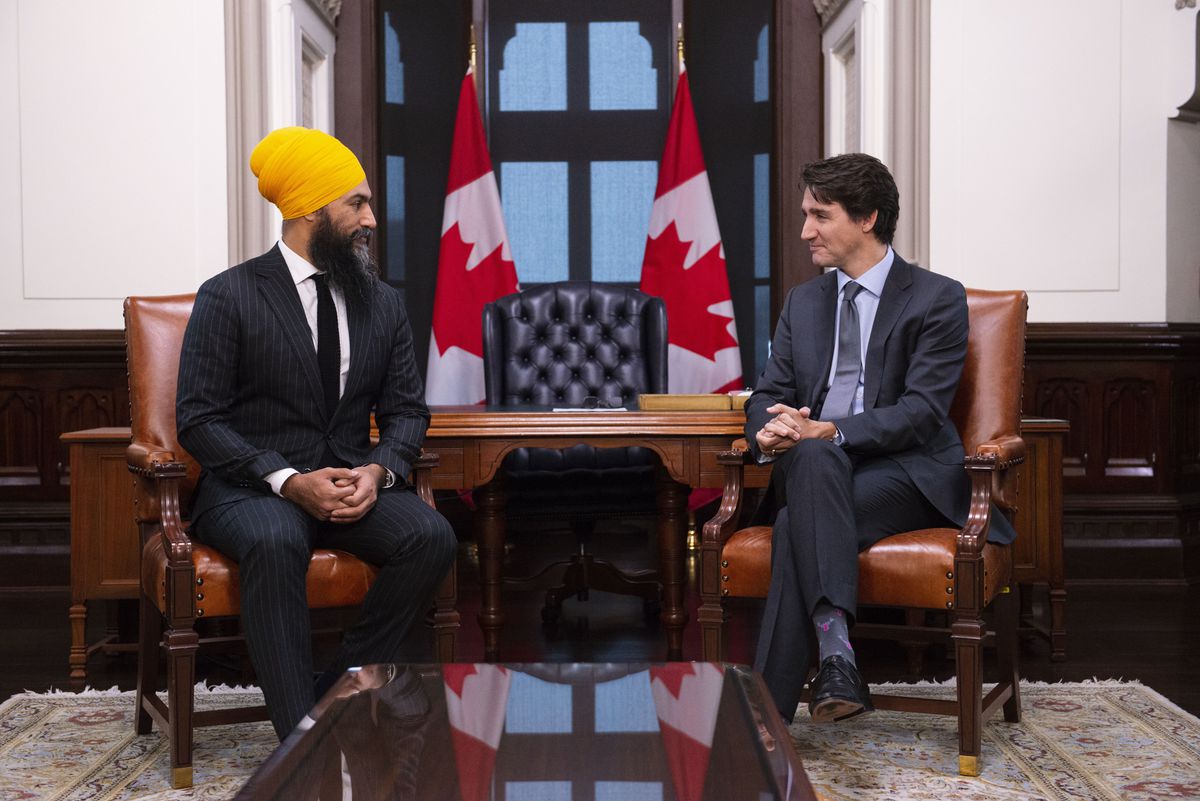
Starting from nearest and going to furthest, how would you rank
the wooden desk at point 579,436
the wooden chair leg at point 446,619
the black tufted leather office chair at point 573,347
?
the wooden chair leg at point 446,619
the wooden desk at point 579,436
the black tufted leather office chair at point 573,347

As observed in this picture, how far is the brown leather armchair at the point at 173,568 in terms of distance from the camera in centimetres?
236

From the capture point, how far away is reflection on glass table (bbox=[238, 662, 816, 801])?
1.41 meters

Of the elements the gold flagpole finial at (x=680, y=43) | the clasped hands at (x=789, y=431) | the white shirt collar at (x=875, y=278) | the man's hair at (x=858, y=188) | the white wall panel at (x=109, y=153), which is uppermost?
the gold flagpole finial at (x=680, y=43)

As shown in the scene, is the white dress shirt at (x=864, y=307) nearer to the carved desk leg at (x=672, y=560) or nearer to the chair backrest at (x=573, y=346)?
the carved desk leg at (x=672, y=560)

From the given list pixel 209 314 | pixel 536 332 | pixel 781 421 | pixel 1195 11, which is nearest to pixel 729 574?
pixel 781 421

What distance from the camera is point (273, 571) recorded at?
2.32 meters

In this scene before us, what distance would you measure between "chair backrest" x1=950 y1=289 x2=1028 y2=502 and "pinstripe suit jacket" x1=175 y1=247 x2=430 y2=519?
4.57ft

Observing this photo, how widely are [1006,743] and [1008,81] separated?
295 centimetres

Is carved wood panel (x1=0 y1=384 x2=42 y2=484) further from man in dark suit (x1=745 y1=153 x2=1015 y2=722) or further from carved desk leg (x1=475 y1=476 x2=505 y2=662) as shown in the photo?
man in dark suit (x1=745 y1=153 x2=1015 y2=722)

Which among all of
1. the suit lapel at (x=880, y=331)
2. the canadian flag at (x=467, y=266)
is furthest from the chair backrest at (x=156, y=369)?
the canadian flag at (x=467, y=266)

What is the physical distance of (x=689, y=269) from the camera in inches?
214

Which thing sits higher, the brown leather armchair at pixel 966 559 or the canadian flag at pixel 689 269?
the canadian flag at pixel 689 269

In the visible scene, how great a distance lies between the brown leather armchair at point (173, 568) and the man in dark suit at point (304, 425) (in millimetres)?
64

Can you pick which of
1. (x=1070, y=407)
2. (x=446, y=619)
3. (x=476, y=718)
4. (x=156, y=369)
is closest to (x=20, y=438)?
(x=156, y=369)
